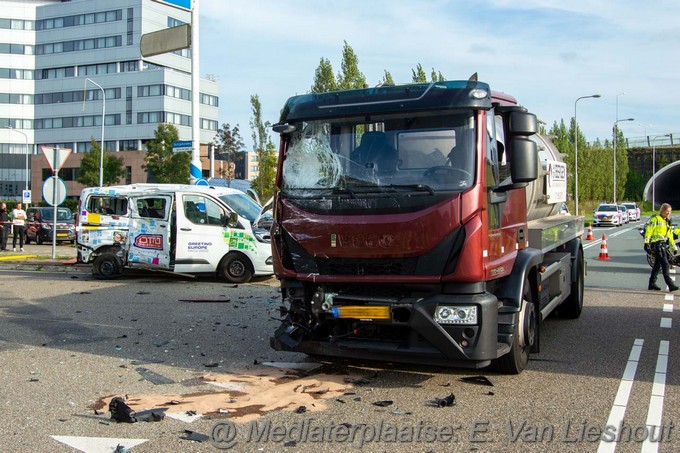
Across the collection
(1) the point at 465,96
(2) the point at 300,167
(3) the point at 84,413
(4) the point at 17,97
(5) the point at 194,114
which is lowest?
(3) the point at 84,413

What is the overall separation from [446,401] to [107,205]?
1096cm

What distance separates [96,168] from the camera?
5938 centimetres

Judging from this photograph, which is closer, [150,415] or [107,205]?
[150,415]

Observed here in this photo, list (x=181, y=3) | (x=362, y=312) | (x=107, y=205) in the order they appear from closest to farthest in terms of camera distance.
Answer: (x=362, y=312)
(x=107, y=205)
(x=181, y=3)

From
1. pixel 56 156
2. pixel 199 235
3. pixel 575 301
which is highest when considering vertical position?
pixel 56 156

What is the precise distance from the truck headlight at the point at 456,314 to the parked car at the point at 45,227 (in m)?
25.8

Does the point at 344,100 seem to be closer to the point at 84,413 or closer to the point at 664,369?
the point at 84,413

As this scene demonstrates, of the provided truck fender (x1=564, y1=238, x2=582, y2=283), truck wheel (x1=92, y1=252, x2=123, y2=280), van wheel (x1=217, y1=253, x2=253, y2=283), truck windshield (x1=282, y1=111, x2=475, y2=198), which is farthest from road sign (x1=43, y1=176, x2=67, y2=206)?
truck windshield (x1=282, y1=111, x2=475, y2=198)

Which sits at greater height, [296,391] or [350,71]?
[350,71]

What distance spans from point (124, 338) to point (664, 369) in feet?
20.2

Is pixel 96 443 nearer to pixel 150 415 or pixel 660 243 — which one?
pixel 150 415

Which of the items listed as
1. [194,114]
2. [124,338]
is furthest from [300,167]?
[194,114]

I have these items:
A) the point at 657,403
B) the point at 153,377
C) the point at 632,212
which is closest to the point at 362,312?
the point at 153,377

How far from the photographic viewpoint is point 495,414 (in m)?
5.29
